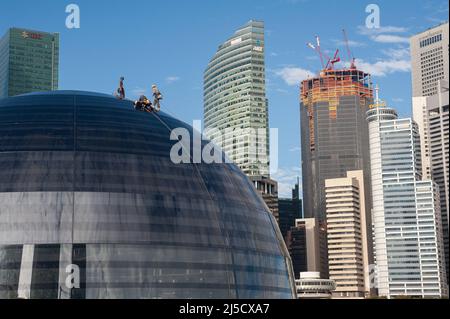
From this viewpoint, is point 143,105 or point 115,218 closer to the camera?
point 115,218

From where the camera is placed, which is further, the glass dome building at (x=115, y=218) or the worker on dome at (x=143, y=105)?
the worker on dome at (x=143, y=105)

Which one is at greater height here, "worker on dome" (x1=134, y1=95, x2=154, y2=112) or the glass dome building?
"worker on dome" (x1=134, y1=95, x2=154, y2=112)

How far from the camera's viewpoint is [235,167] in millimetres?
69562

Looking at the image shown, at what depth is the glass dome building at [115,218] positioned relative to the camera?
52.9 metres

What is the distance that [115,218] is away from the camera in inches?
2184

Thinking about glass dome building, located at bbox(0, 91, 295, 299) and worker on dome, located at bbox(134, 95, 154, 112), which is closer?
glass dome building, located at bbox(0, 91, 295, 299)

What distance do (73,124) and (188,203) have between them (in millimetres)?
12324

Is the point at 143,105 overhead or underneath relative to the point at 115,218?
overhead

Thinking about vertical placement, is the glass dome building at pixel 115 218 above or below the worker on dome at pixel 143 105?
below

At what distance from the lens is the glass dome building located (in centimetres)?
5288
